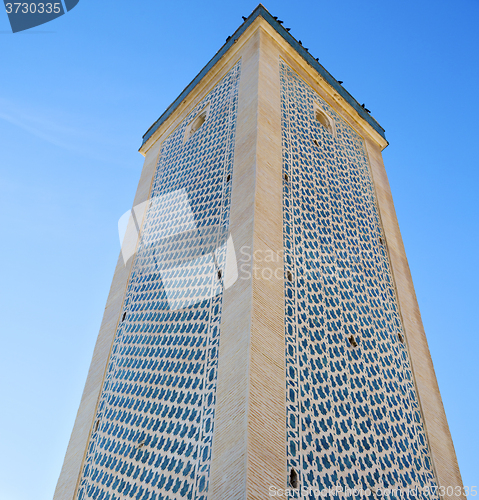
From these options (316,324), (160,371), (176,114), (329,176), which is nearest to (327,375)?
(316,324)

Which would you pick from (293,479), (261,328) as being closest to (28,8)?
(261,328)

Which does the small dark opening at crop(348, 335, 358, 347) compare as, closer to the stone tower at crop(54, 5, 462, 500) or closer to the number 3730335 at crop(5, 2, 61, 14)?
the stone tower at crop(54, 5, 462, 500)

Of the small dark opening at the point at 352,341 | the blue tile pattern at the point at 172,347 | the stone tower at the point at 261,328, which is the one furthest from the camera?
the small dark opening at the point at 352,341

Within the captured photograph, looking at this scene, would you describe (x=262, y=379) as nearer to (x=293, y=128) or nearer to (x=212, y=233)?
(x=212, y=233)

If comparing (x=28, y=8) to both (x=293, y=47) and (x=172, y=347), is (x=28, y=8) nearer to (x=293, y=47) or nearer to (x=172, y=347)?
(x=293, y=47)

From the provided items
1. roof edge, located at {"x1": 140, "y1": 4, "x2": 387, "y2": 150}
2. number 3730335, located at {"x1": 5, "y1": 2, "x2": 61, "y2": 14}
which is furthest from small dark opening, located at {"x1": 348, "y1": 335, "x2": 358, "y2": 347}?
number 3730335, located at {"x1": 5, "y1": 2, "x2": 61, "y2": 14}

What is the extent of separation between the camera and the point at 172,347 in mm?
3014

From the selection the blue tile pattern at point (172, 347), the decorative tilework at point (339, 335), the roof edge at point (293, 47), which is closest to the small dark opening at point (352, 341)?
the decorative tilework at point (339, 335)

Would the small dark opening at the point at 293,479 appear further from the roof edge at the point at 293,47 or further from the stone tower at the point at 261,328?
the roof edge at the point at 293,47

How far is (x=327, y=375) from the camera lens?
2.80 m

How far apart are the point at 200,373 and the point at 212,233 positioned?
96 cm

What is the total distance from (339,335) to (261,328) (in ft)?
2.23

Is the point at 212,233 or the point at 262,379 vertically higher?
the point at 212,233

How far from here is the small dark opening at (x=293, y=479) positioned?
221 cm
